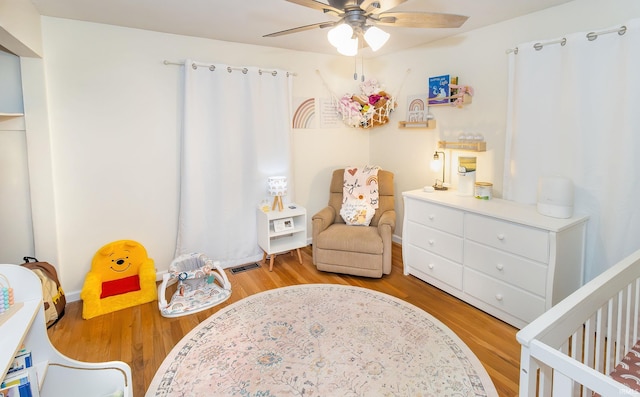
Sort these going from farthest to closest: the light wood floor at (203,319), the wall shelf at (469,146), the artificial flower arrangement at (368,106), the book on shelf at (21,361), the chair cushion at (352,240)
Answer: the artificial flower arrangement at (368,106) → the chair cushion at (352,240) → the wall shelf at (469,146) → the light wood floor at (203,319) → the book on shelf at (21,361)

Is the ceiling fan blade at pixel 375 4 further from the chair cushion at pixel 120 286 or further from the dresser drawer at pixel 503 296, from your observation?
the chair cushion at pixel 120 286

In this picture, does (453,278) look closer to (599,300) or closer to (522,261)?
(522,261)

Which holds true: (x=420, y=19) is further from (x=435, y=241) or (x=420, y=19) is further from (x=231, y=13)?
(x=435, y=241)

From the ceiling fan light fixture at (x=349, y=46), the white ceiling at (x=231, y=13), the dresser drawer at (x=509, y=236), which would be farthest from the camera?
the white ceiling at (x=231, y=13)

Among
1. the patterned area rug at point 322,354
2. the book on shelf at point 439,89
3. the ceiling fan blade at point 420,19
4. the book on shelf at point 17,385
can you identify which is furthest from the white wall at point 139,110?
the book on shelf at point 17,385

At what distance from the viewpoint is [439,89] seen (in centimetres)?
331

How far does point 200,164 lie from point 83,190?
969 mm

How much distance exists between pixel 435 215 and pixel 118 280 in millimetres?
2825

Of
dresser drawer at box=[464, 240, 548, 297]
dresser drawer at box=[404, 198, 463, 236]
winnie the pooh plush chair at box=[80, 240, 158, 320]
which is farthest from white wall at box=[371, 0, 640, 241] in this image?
winnie the pooh plush chair at box=[80, 240, 158, 320]

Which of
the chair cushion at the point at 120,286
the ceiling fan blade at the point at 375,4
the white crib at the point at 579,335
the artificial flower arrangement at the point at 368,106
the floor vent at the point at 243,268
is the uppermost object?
the ceiling fan blade at the point at 375,4

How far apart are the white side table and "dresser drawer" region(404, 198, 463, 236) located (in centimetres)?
109

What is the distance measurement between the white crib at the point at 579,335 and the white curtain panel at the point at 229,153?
2.88m

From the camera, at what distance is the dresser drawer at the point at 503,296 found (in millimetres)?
2300

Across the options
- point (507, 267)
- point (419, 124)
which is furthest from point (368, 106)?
point (507, 267)
